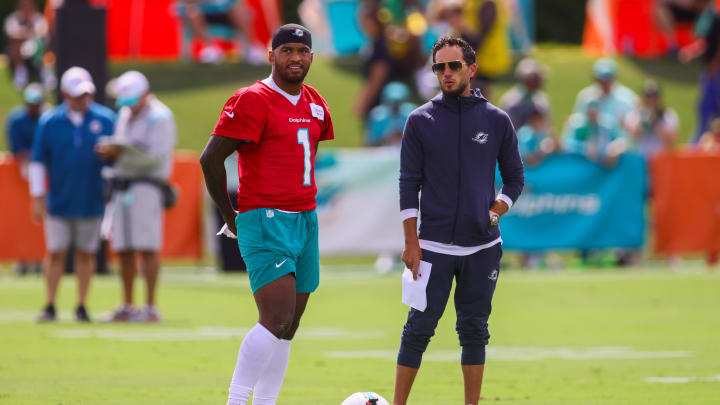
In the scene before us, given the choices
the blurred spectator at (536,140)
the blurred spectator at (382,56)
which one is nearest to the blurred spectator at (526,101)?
the blurred spectator at (536,140)

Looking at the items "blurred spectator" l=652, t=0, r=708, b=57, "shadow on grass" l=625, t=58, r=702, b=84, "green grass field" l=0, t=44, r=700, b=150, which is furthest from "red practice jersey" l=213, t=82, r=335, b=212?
"shadow on grass" l=625, t=58, r=702, b=84

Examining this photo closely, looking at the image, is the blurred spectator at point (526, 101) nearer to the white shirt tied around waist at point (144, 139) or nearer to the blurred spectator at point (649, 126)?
the blurred spectator at point (649, 126)

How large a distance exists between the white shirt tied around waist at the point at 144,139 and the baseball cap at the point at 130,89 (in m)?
0.18

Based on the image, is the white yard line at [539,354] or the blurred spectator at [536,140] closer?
the white yard line at [539,354]

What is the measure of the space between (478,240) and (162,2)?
20672 millimetres

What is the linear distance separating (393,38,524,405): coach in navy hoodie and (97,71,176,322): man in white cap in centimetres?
626

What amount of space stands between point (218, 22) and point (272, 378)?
20308 mm

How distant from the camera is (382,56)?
72.8ft

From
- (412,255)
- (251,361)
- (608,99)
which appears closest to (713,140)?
(608,99)

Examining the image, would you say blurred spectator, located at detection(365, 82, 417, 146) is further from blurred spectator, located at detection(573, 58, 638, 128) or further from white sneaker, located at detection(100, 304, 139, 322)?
white sneaker, located at detection(100, 304, 139, 322)

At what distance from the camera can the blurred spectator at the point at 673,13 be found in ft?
88.7

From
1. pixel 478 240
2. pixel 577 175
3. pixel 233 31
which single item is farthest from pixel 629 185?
pixel 478 240

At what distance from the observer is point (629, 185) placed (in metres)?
19.9

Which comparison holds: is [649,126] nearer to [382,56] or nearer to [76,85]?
[382,56]
